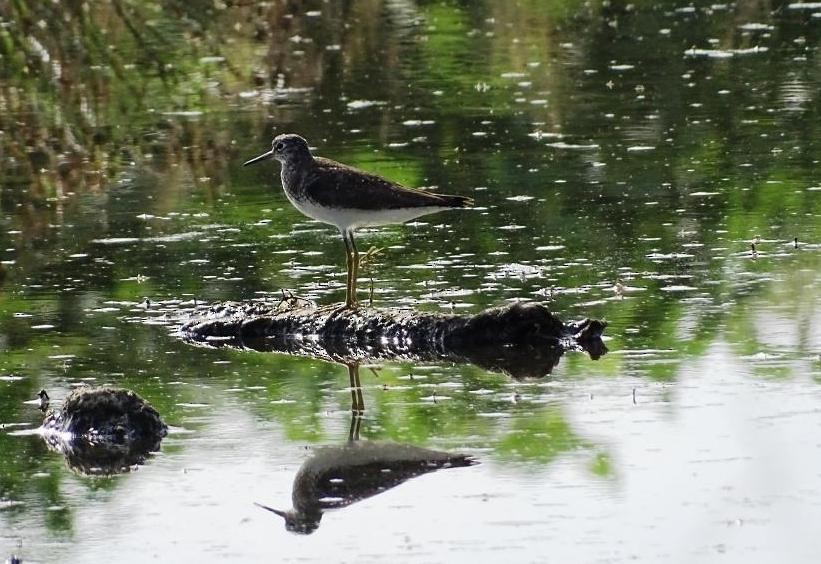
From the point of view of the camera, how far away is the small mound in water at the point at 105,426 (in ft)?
26.3

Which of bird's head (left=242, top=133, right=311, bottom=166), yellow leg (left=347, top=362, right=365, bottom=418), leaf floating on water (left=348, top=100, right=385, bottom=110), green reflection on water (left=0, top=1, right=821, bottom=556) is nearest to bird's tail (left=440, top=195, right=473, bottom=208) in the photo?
green reflection on water (left=0, top=1, right=821, bottom=556)

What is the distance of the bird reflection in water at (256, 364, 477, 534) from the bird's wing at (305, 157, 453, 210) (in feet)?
7.68

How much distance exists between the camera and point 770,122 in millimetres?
15391

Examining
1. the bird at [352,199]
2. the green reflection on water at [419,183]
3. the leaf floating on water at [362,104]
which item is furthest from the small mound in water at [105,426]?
the leaf floating on water at [362,104]

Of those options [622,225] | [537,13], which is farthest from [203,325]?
[537,13]

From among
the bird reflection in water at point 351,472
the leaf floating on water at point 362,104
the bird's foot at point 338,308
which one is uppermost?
the bird reflection in water at point 351,472

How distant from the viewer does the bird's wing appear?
396 inches

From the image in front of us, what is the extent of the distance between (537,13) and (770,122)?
804 cm

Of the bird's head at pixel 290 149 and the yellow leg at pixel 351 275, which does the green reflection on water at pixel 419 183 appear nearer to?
the yellow leg at pixel 351 275

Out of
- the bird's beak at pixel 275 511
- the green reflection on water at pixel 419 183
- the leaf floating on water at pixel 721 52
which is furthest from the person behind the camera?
the leaf floating on water at pixel 721 52

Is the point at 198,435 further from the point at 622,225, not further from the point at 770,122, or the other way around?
the point at 770,122

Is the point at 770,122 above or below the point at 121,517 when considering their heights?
below

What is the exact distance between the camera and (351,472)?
7473 mm

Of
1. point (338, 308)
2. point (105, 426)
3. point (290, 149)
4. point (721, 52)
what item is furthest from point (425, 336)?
point (721, 52)
